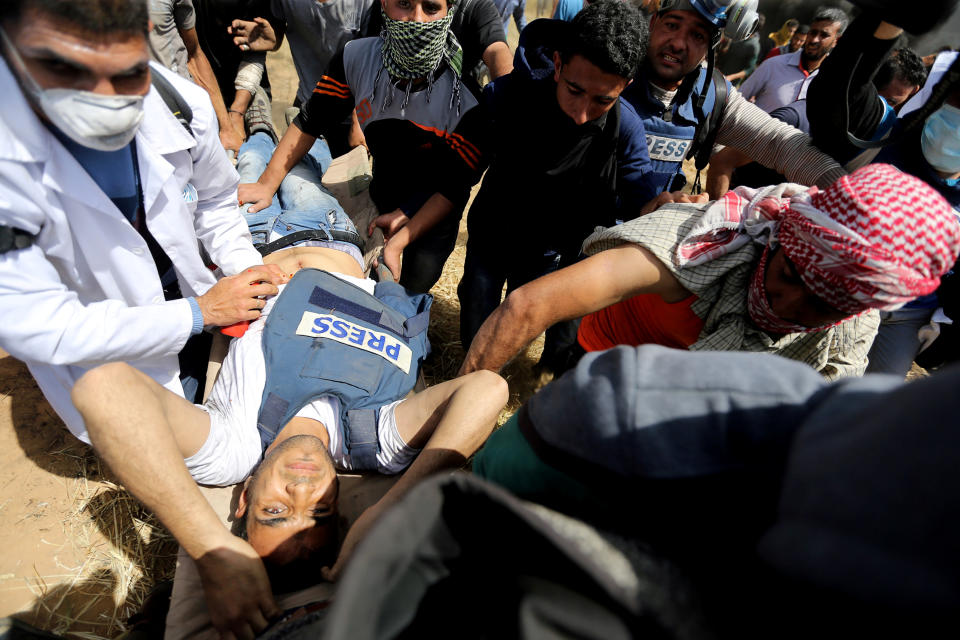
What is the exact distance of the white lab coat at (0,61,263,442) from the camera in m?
1.41

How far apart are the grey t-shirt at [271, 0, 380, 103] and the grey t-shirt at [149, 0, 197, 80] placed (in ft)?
2.05

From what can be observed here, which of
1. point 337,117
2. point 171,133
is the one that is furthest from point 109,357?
point 337,117

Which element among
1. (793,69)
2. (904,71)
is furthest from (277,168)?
(904,71)

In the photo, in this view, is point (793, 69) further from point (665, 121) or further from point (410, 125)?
point (410, 125)

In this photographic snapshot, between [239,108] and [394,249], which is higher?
[239,108]

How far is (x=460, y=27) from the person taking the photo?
3.26 m

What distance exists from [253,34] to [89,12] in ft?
11.1

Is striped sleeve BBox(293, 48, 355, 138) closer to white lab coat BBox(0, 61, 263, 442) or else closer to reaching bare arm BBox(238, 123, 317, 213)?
reaching bare arm BBox(238, 123, 317, 213)

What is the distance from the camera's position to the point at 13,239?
1.40 metres

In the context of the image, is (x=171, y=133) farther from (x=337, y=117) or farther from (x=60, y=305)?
(x=337, y=117)

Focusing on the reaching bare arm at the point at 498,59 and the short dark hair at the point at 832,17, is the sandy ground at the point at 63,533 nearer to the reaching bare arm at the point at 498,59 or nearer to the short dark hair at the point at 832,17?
the reaching bare arm at the point at 498,59

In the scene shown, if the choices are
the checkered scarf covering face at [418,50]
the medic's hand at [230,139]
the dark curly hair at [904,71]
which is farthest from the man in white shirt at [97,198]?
the dark curly hair at [904,71]

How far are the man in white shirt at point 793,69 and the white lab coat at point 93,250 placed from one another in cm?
436

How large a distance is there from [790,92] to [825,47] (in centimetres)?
74
